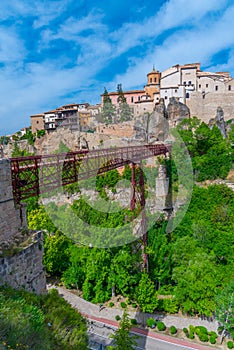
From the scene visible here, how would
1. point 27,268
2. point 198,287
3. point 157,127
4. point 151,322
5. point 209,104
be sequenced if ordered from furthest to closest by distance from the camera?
point 209,104 → point 157,127 → point 198,287 → point 151,322 → point 27,268

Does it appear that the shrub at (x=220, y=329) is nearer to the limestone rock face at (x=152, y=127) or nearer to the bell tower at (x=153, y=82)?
the limestone rock face at (x=152, y=127)

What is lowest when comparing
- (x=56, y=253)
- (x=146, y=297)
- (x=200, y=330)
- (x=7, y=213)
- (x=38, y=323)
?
(x=200, y=330)

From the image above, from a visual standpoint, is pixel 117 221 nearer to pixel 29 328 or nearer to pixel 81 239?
pixel 81 239

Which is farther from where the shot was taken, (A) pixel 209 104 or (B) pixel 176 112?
(A) pixel 209 104

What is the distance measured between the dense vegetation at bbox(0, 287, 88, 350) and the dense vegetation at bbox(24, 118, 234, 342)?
835 centimetres

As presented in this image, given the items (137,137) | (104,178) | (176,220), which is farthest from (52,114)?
(176,220)

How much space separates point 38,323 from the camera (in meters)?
4.98

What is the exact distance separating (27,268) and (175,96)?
1573 inches

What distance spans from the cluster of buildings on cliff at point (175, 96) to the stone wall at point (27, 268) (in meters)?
37.9

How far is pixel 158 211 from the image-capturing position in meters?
23.4

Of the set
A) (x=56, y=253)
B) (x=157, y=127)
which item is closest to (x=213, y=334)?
(x=56, y=253)

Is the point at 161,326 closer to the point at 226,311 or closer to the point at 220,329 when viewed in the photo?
the point at 220,329

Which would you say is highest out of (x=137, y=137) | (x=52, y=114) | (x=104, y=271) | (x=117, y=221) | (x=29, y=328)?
(x=52, y=114)

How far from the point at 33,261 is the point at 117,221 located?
34.4ft
